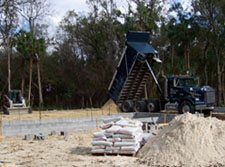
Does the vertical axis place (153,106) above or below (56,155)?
above

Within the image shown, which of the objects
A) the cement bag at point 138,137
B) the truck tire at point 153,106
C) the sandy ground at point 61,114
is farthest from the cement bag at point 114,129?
the truck tire at point 153,106

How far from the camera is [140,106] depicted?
21188 mm

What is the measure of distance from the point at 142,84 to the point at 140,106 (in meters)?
1.54

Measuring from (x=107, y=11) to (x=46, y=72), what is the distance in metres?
10.4

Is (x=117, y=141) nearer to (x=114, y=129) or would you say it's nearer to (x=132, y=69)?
(x=114, y=129)

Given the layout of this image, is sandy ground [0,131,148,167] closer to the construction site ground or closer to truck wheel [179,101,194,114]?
the construction site ground

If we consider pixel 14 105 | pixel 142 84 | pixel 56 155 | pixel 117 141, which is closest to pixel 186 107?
pixel 142 84

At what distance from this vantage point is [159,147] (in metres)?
7.96

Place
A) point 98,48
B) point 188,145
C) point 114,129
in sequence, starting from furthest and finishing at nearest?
point 98,48
point 114,129
point 188,145

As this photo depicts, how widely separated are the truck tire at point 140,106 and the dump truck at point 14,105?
8.19 meters

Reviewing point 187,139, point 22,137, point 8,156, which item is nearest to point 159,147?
point 187,139

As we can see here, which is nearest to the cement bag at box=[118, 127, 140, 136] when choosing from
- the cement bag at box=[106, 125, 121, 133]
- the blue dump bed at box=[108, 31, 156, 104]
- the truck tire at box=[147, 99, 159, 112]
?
the cement bag at box=[106, 125, 121, 133]

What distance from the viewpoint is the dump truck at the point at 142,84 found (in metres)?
17.6

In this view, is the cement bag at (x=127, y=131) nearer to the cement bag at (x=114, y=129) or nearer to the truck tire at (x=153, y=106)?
the cement bag at (x=114, y=129)
